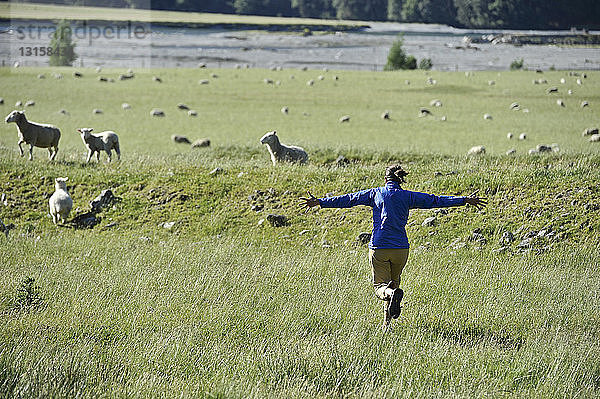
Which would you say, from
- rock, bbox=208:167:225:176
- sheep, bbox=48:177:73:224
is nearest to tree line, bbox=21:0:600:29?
rock, bbox=208:167:225:176

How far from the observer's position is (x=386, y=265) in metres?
9.20

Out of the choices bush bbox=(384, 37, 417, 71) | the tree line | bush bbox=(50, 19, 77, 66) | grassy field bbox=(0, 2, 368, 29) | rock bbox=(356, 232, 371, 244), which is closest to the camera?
rock bbox=(356, 232, 371, 244)

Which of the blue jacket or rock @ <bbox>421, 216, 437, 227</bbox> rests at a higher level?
the blue jacket

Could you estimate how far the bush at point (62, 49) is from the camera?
93.6 meters

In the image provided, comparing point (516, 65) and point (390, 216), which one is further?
point (516, 65)

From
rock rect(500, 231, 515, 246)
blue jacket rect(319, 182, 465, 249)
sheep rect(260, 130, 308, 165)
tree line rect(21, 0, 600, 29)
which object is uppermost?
tree line rect(21, 0, 600, 29)

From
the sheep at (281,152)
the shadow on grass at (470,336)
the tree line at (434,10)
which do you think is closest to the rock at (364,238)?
the shadow on grass at (470,336)

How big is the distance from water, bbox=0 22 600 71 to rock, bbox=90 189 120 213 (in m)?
50.2

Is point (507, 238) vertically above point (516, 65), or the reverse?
point (516, 65)

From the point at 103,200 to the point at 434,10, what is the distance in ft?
263

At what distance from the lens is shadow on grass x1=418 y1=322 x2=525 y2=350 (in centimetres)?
893

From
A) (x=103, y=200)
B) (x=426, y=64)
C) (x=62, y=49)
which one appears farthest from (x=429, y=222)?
(x=62, y=49)

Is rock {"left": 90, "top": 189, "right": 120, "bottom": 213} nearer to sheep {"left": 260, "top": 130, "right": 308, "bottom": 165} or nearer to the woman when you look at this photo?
sheep {"left": 260, "top": 130, "right": 308, "bottom": 165}

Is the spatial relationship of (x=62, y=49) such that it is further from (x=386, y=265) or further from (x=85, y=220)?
(x=386, y=265)
